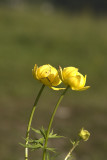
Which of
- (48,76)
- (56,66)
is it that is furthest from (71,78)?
(56,66)

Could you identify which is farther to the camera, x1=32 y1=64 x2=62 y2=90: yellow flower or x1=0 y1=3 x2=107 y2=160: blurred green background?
x1=0 y1=3 x2=107 y2=160: blurred green background

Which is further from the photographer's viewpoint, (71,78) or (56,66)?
(56,66)

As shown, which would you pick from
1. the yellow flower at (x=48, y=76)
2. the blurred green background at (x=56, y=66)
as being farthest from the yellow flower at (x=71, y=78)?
the blurred green background at (x=56, y=66)

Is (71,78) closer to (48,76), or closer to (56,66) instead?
(48,76)

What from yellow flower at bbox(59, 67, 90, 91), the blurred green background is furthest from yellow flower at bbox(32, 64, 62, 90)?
the blurred green background

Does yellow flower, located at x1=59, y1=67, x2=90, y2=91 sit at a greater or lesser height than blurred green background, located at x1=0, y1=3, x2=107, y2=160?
greater

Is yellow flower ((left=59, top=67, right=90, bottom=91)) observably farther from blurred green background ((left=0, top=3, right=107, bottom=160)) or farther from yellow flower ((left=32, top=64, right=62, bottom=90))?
blurred green background ((left=0, top=3, right=107, bottom=160))

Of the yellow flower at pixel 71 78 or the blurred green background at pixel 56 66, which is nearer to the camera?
the yellow flower at pixel 71 78

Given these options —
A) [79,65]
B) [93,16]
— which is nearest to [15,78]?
[79,65]

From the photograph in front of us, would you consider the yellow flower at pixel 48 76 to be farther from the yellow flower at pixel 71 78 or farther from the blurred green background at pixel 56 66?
the blurred green background at pixel 56 66

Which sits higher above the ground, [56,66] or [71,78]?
[71,78]
